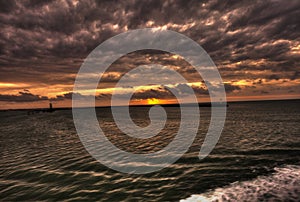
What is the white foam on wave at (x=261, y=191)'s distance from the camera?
43.5 ft

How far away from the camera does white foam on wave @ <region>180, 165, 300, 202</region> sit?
43.5 ft

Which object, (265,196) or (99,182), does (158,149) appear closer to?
(99,182)

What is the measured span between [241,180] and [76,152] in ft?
67.3

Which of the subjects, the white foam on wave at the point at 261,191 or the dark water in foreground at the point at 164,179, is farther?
the dark water in foreground at the point at 164,179

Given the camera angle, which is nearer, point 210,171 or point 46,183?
point 46,183

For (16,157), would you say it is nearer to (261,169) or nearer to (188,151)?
(188,151)

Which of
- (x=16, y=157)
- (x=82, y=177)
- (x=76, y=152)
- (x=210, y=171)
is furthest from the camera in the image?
(x=76, y=152)

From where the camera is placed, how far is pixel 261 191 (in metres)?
14.3

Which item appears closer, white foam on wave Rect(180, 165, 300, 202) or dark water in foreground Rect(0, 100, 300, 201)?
white foam on wave Rect(180, 165, 300, 202)

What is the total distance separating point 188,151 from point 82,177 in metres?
14.4

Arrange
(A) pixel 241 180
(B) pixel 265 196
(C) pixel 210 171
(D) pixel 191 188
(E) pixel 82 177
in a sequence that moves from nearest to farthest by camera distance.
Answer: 1. (B) pixel 265 196
2. (D) pixel 191 188
3. (A) pixel 241 180
4. (E) pixel 82 177
5. (C) pixel 210 171

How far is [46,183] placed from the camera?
16781mm

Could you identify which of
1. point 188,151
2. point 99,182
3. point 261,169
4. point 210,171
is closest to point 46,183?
point 99,182

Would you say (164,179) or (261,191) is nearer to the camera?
(261,191)
